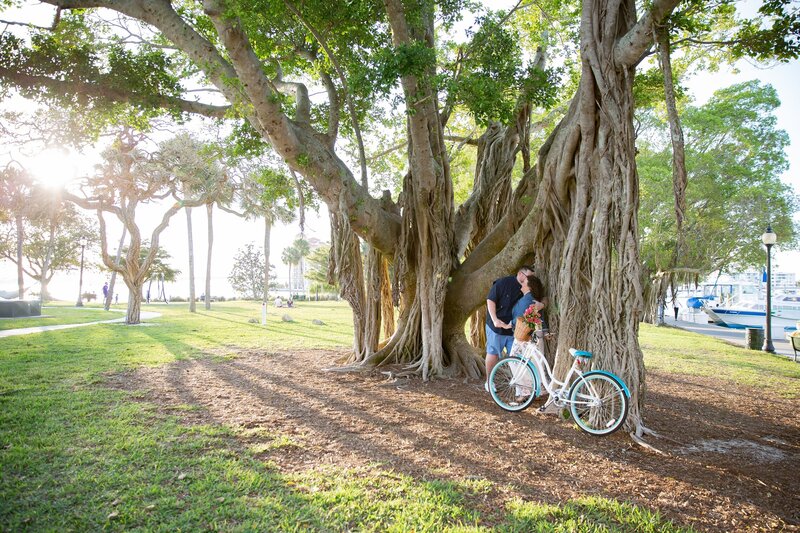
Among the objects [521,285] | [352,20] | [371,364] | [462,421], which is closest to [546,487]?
[462,421]

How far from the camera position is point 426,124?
6887 mm

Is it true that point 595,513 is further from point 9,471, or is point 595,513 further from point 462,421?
point 9,471

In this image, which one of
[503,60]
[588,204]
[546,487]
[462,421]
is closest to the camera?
[546,487]

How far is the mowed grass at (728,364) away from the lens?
7.65 m

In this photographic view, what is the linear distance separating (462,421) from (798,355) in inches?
437

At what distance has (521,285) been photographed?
19.2ft

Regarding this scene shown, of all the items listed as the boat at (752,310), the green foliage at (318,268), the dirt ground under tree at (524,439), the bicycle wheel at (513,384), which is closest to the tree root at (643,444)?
the dirt ground under tree at (524,439)

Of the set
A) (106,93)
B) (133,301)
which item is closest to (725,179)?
(106,93)

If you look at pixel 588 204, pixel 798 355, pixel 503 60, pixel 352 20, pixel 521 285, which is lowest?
pixel 798 355

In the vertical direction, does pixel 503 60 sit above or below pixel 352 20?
below

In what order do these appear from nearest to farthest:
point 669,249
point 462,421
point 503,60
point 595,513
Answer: point 595,513, point 462,421, point 503,60, point 669,249

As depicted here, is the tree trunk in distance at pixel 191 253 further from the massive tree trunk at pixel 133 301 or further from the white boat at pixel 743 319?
the white boat at pixel 743 319

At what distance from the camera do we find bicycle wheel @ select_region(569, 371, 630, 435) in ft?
14.0

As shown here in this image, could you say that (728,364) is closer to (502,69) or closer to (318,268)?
(502,69)
